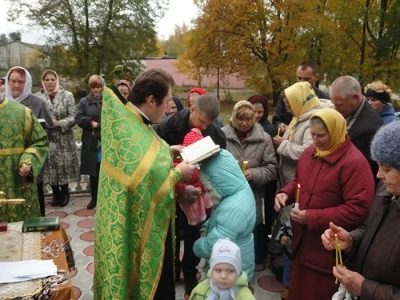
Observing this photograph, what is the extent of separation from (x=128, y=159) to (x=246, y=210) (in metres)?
0.91

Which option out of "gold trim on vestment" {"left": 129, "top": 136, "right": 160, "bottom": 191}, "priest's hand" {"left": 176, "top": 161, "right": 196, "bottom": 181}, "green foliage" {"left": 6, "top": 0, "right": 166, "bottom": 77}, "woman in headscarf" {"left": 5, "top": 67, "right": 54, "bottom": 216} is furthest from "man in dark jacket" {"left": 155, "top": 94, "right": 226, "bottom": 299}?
"green foliage" {"left": 6, "top": 0, "right": 166, "bottom": 77}

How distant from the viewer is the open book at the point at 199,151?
2271 mm

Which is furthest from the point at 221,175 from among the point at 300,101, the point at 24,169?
the point at 24,169

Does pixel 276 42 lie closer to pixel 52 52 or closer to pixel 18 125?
pixel 52 52

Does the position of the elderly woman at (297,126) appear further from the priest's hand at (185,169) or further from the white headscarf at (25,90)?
the white headscarf at (25,90)

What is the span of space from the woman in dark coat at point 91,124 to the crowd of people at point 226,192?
1281 mm

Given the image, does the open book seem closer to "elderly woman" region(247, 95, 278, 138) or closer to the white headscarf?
"elderly woman" region(247, 95, 278, 138)

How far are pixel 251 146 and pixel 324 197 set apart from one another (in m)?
1.19

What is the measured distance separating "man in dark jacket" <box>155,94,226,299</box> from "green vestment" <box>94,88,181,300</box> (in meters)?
0.73

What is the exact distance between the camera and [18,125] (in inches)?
120

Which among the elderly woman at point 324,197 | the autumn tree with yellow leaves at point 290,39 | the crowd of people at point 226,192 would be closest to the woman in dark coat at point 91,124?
the crowd of people at point 226,192

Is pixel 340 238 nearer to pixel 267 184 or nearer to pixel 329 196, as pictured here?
pixel 329 196

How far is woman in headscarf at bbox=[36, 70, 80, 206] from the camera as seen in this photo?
502 cm

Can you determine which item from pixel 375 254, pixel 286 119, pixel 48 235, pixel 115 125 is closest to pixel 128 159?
pixel 115 125
